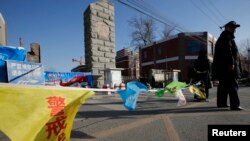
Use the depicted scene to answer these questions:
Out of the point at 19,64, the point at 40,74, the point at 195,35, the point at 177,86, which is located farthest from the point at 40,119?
the point at 195,35

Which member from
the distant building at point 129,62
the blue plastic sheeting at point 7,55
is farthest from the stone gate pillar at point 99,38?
the distant building at point 129,62

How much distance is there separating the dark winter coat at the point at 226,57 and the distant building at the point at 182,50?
30.5 meters

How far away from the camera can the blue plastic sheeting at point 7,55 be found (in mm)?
5000

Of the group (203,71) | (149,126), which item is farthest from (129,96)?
(203,71)

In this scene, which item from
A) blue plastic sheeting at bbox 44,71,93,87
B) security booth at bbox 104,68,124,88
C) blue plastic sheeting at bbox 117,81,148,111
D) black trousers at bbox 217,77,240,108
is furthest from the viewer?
security booth at bbox 104,68,124,88

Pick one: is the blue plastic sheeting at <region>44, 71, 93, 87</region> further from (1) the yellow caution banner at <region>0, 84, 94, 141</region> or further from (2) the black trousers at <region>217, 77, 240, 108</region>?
(1) the yellow caution banner at <region>0, 84, 94, 141</region>

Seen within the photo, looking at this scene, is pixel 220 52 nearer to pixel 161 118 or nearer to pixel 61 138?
pixel 161 118

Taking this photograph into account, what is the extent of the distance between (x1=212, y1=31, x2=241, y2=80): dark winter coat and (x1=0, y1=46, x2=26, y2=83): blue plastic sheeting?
14.7 feet

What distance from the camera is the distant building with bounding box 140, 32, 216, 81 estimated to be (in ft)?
127

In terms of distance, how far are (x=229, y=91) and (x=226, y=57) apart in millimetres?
777

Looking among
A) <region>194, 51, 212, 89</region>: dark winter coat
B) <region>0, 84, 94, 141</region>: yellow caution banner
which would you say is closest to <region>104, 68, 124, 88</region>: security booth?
<region>194, 51, 212, 89</region>: dark winter coat

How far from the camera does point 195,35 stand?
39.1 metres

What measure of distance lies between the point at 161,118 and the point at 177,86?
171 cm

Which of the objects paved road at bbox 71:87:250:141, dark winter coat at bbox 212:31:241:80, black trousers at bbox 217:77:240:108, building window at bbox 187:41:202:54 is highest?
building window at bbox 187:41:202:54
